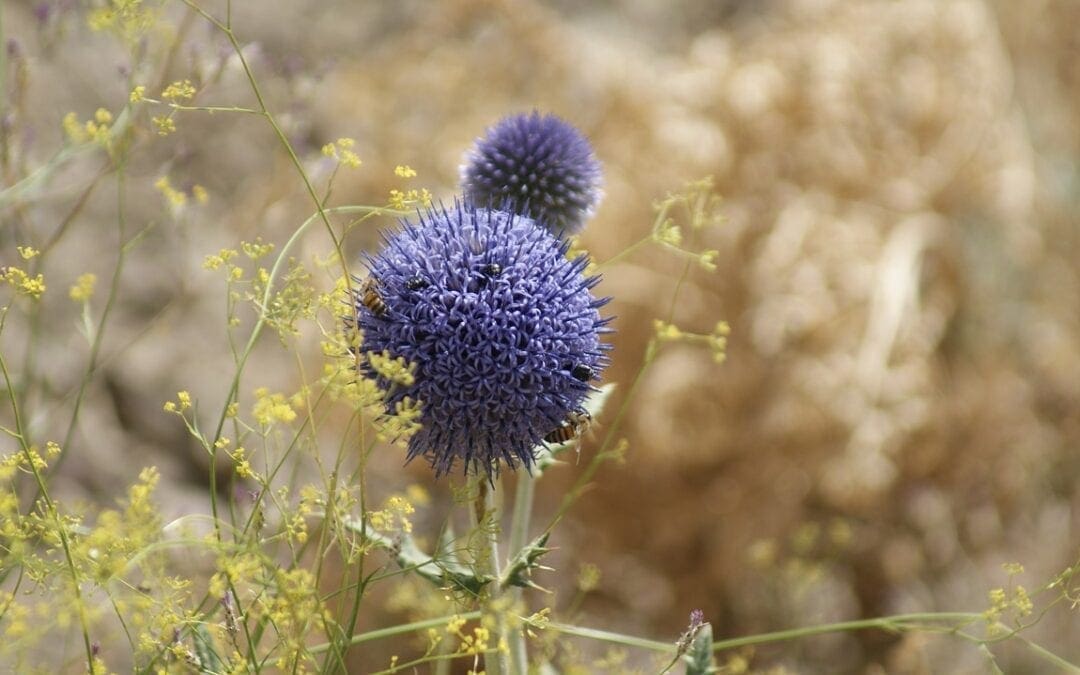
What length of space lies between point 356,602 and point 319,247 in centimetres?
234

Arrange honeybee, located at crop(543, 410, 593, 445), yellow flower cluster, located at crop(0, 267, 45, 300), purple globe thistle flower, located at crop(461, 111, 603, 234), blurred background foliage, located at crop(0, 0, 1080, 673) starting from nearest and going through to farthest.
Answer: yellow flower cluster, located at crop(0, 267, 45, 300) < honeybee, located at crop(543, 410, 593, 445) < purple globe thistle flower, located at crop(461, 111, 603, 234) < blurred background foliage, located at crop(0, 0, 1080, 673)

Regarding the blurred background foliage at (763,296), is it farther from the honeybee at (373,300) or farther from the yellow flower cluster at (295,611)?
the yellow flower cluster at (295,611)

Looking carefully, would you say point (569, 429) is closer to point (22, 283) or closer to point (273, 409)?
point (273, 409)

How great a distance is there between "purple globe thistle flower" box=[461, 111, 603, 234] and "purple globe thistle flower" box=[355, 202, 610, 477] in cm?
39

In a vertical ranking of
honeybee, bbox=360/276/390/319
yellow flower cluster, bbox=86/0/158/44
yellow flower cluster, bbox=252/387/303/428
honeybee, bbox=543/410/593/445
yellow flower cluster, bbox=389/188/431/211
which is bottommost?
yellow flower cluster, bbox=252/387/303/428

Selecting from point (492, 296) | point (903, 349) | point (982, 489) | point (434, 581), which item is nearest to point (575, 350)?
point (492, 296)

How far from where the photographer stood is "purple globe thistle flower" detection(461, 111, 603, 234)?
1547 mm

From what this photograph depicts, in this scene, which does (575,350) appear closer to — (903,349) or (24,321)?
(903,349)

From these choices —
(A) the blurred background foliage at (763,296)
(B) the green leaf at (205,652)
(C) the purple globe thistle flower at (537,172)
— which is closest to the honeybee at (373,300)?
(B) the green leaf at (205,652)

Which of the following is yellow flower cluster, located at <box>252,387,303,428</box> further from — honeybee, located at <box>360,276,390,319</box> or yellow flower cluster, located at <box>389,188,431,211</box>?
yellow flower cluster, located at <box>389,188,431,211</box>

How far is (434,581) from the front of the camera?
1196 millimetres

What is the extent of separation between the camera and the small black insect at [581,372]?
1.11 m

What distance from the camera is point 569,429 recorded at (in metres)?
1.16

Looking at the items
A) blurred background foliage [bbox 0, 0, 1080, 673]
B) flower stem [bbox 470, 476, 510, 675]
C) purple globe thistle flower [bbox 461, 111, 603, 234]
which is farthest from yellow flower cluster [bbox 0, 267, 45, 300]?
blurred background foliage [bbox 0, 0, 1080, 673]
